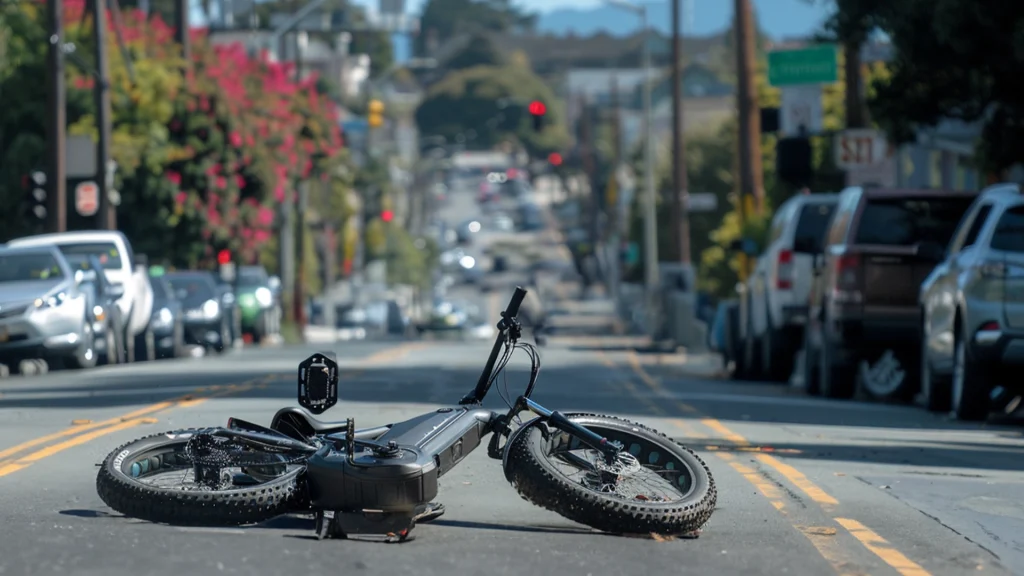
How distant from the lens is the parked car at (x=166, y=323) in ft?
98.2

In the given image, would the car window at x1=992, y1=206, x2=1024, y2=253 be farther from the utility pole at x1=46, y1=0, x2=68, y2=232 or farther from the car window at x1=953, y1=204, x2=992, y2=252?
the utility pole at x1=46, y1=0, x2=68, y2=232

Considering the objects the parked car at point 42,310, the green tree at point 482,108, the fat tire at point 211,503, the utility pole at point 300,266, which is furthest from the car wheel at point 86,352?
the green tree at point 482,108

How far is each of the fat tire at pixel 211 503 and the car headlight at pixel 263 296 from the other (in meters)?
37.7

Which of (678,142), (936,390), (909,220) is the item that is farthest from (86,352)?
(678,142)

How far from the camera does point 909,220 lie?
20.1 metres

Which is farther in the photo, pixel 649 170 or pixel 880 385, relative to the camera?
pixel 649 170

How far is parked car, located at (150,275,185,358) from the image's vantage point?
98.2ft

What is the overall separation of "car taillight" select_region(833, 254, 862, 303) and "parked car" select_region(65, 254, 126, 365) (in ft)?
31.1

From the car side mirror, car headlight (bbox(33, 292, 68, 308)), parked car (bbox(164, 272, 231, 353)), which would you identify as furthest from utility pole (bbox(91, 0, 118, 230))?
the car side mirror

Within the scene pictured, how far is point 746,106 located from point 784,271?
15.5m

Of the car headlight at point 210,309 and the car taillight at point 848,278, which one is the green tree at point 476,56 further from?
the car taillight at point 848,278

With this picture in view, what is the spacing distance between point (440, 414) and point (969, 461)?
5553mm

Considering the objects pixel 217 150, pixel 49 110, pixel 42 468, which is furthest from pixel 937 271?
pixel 217 150

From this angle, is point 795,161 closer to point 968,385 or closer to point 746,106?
point 746,106
